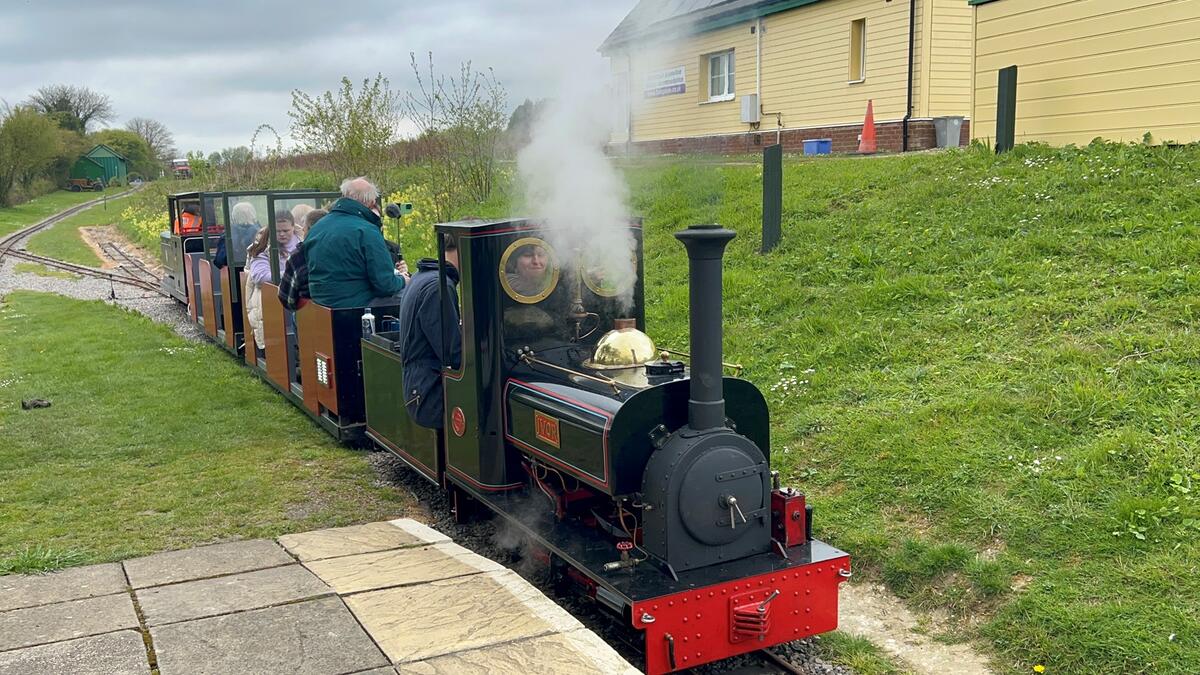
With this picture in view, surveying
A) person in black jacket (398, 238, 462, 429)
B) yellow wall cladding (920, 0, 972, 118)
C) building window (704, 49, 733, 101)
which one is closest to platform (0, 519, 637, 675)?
person in black jacket (398, 238, 462, 429)

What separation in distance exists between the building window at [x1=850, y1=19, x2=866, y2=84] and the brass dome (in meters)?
14.0

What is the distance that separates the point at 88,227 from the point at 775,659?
121 feet

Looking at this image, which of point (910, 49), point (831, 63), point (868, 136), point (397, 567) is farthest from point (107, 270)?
point (397, 567)

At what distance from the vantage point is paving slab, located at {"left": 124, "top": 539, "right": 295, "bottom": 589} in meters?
4.49

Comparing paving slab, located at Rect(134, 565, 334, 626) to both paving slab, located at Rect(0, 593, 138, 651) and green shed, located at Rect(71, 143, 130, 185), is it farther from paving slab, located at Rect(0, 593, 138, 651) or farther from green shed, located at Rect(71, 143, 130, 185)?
green shed, located at Rect(71, 143, 130, 185)

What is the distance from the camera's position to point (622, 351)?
183 inches

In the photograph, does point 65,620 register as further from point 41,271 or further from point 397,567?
point 41,271

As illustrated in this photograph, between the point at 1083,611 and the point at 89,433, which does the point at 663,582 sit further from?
the point at 89,433

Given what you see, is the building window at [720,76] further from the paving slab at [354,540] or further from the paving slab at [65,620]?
the paving slab at [65,620]

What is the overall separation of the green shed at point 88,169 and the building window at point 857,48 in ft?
189

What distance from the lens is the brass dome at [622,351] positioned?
15.3ft

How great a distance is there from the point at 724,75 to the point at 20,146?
36.9 metres

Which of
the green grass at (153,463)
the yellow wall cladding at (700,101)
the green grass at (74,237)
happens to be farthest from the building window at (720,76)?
the green grass at (74,237)

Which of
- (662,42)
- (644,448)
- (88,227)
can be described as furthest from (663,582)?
(88,227)
